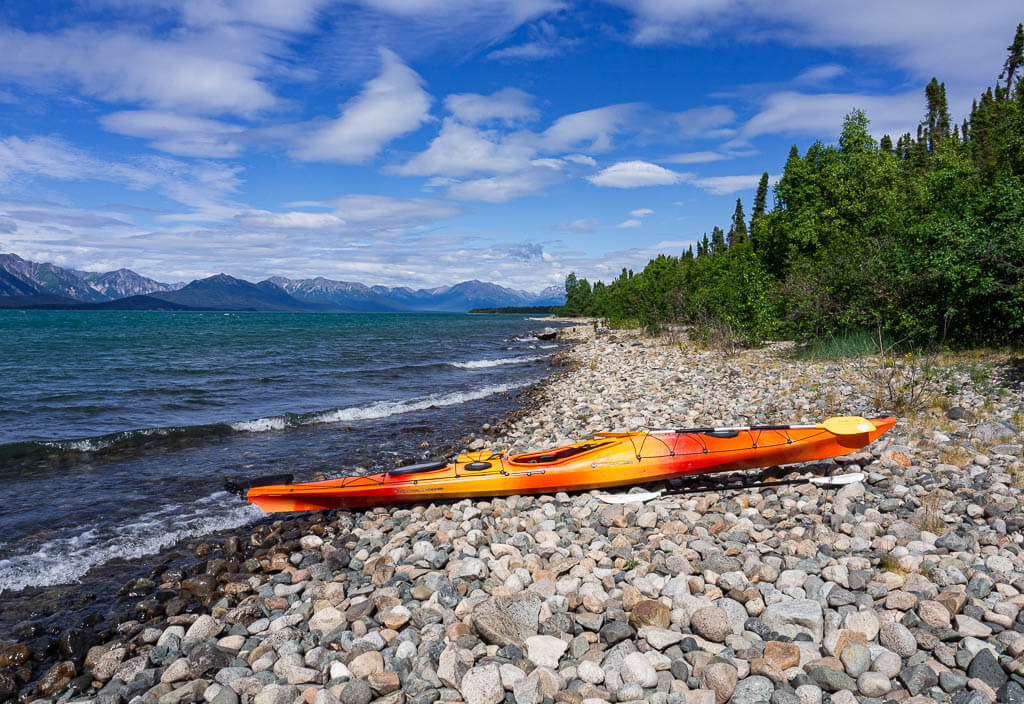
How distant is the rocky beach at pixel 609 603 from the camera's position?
4.28 metres

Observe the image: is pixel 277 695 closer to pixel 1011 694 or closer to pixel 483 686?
pixel 483 686

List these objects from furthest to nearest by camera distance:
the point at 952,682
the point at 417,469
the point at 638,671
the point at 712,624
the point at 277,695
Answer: the point at 417,469 → the point at 712,624 → the point at 277,695 → the point at 638,671 → the point at 952,682

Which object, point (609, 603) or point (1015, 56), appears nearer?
point (609, 603)

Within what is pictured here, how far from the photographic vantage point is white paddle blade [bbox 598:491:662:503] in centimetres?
826

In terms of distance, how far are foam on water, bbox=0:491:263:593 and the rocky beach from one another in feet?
2.33

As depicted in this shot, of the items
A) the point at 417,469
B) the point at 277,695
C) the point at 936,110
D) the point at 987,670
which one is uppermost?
the point at 936,110

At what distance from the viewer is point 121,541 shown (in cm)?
858

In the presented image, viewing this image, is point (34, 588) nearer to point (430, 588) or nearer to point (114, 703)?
point (114, 703)

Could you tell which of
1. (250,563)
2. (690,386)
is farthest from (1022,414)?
(250,563)

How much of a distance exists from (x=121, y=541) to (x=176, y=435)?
7.12m

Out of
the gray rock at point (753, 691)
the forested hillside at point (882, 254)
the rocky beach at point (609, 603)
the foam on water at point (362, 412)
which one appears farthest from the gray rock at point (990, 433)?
the foam on water at point (362, 412)

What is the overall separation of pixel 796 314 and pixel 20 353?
47036mm

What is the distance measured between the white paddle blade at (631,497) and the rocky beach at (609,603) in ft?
0.52

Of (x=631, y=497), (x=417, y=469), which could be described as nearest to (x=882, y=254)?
(x=631, y=497)
